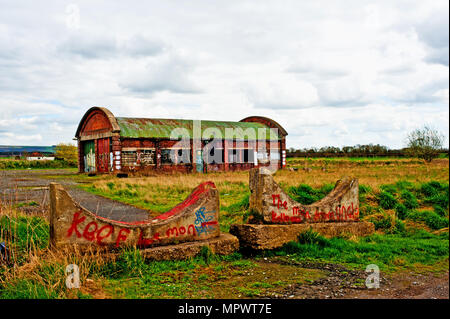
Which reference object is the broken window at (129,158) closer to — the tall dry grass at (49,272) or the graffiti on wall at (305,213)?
the graffiti on wall at (305,213)

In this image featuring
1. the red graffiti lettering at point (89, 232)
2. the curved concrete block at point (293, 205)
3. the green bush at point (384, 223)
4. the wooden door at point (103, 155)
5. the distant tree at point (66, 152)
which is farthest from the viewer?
the distant tree at point (66, 152)

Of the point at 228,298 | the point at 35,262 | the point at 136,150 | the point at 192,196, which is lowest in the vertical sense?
the point at 228,298

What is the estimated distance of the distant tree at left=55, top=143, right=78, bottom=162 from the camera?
50969mm

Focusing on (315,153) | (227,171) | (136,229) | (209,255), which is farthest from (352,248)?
(315,153)

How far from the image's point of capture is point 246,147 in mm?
31562

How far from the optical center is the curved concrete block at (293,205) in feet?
22.5

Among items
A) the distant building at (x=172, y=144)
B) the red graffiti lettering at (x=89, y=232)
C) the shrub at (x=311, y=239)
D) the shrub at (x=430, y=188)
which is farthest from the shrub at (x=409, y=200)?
the distant building at (x=172, y=144)

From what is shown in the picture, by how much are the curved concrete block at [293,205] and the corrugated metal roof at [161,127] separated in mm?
20002

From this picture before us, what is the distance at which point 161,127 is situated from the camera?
28.3 metres

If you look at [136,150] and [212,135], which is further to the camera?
[212,135]

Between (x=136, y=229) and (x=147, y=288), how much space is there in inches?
45.0

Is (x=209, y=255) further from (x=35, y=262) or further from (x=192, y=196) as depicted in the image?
(x=35, y=262)

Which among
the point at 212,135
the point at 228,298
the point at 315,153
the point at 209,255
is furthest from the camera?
the point at 315,153
